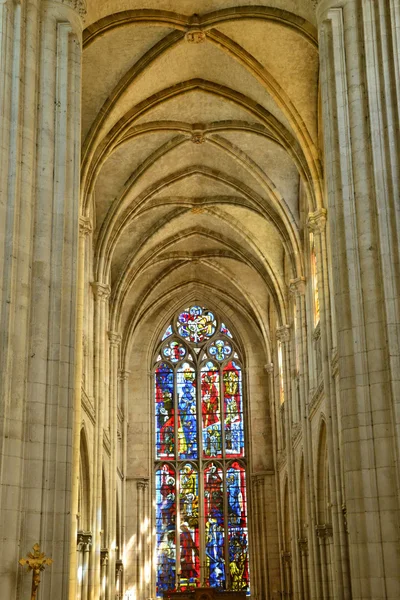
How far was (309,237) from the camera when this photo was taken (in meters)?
28.4

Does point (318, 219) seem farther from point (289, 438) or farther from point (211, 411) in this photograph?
point (211, 411)

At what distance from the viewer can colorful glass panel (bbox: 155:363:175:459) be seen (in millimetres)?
38281

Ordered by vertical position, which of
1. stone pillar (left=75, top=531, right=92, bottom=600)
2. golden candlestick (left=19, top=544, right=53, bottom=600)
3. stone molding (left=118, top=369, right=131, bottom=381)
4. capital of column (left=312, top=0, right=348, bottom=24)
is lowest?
golden candlestick (left=19, top=544, right=53, bottom=600)

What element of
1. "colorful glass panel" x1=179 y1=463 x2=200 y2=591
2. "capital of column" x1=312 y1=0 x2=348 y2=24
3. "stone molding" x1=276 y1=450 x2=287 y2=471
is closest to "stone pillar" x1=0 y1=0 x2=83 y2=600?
"capital of column" x1=312 y1=0 x2=348 y2=24

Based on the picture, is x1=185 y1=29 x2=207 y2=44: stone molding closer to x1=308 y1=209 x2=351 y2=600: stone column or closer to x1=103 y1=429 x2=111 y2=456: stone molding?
x1=308 y1=209 x2=351 y2=600: stone column

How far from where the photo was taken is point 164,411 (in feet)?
127

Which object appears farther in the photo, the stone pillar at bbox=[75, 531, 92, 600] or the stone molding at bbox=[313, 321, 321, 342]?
the stone molding at bbox=[313, 321, 321, 342]

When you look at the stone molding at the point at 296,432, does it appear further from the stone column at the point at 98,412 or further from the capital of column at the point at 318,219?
the capital of column at the point at 318,219

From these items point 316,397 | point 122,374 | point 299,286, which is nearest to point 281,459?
point 122,374

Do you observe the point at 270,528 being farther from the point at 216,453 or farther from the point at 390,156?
the point at 390,156

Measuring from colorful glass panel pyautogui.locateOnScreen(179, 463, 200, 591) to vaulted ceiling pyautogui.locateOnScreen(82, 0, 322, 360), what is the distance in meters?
6.13

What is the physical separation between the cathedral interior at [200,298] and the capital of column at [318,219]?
5 cm

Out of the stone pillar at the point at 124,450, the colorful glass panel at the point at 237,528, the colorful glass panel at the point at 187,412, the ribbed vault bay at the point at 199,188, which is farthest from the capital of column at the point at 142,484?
the colorful glass panel at the point at 237,528

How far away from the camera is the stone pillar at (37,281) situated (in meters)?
13.9
